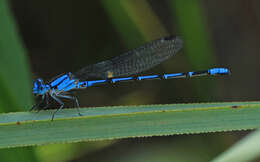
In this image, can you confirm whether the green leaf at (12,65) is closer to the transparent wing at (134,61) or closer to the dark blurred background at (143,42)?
the transparent wing at (134,61)

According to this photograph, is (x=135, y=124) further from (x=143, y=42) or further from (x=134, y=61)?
(x=143, y=42)

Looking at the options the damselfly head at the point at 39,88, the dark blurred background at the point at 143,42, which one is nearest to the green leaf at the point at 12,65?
the damselfly head at the point at 39,88

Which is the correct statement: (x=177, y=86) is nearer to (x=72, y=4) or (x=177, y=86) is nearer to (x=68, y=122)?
(x=72, y=4)

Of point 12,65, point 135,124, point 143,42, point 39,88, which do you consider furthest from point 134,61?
point 135,124

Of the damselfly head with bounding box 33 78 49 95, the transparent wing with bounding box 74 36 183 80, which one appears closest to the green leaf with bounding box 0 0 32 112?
the damselfly head with bounding box 33 78 49 95

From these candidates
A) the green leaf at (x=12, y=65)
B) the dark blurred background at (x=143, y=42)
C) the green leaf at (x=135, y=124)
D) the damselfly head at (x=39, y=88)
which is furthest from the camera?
the dark blurred background at (x=143, y=42)

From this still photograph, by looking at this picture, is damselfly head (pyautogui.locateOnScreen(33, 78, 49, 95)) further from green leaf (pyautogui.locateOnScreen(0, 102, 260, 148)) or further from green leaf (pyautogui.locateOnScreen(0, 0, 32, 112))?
green leaf (pyautogui.locateOnScreen(0, 102, 260, 148))

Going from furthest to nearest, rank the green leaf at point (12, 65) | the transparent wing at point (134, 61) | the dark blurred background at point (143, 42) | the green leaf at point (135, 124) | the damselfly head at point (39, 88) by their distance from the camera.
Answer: the dark blurred background at point (143, 42)
the transparent wing at point (134, 61)
the damselfly head at point (39, 88)
the green leaf at point (12, 65)
the green leaf at point (135, 124)

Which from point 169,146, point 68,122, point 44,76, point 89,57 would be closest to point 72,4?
point 89,57

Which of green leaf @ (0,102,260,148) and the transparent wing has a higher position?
the transparent wing
